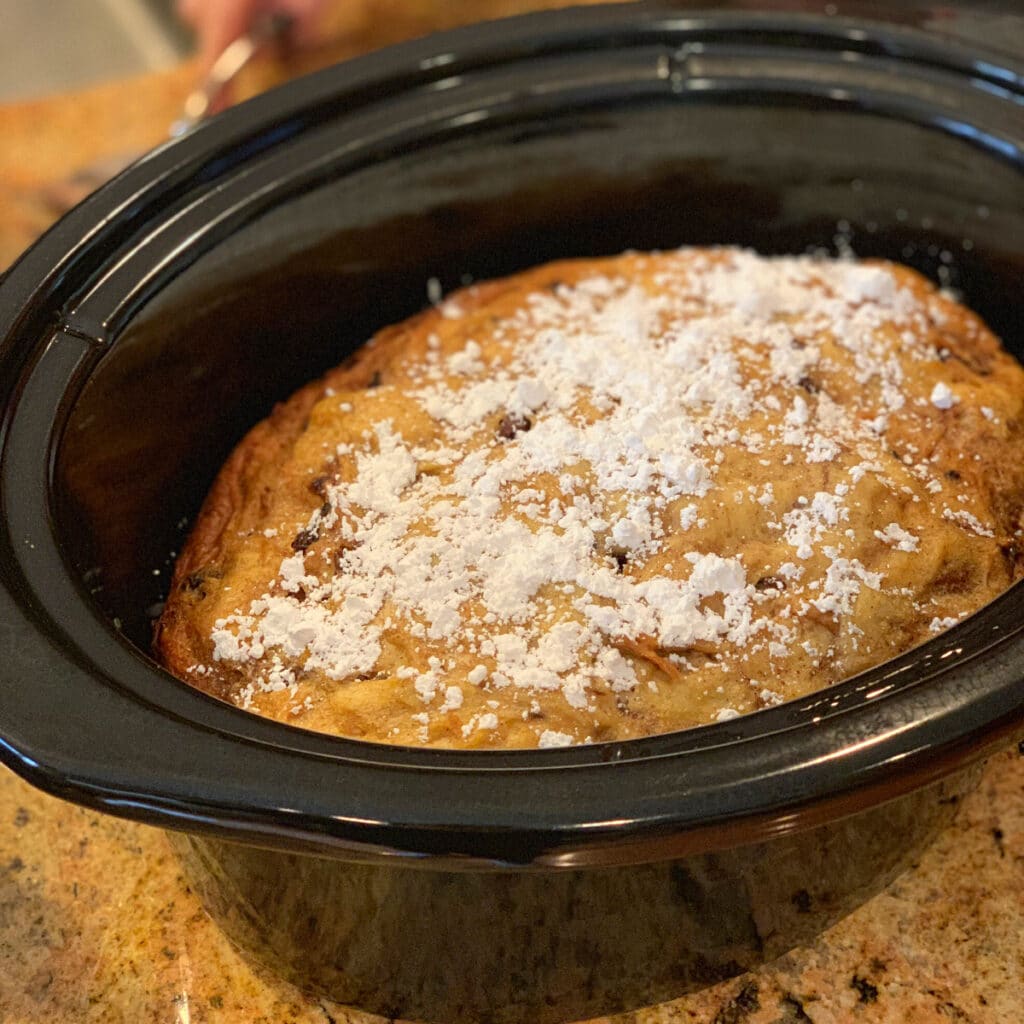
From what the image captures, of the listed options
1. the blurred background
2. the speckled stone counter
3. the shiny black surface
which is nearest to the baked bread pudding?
the shiny black surface

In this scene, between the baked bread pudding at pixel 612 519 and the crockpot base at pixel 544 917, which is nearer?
the crockpot base at pixel 544 917

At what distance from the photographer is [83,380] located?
1.04 metres

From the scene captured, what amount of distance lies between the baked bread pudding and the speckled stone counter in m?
0.20

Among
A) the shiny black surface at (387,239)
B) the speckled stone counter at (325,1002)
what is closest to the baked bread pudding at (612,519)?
the shiny black surface at (387,239)

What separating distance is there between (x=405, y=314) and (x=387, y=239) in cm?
10

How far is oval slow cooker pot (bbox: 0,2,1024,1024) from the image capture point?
27.0 inches

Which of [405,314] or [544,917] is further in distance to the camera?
[405,314]

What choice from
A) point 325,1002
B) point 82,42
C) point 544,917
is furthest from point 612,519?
point 82,42

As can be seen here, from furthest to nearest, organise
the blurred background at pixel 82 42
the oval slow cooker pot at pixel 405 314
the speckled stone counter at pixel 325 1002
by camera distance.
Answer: the blurred background at pixel 82 42 < the speckled stone counter at pixel 325 1002 < the oval slow cooker pot at pixel 405 314

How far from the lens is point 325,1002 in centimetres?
93

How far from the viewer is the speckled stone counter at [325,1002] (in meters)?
0.91

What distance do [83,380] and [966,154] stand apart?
97 cm

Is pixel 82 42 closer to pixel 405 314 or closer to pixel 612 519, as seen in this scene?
pixel 405 314

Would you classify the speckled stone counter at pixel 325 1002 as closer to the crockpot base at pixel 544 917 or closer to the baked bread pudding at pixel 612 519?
the crockpot base at pixel 544 917
